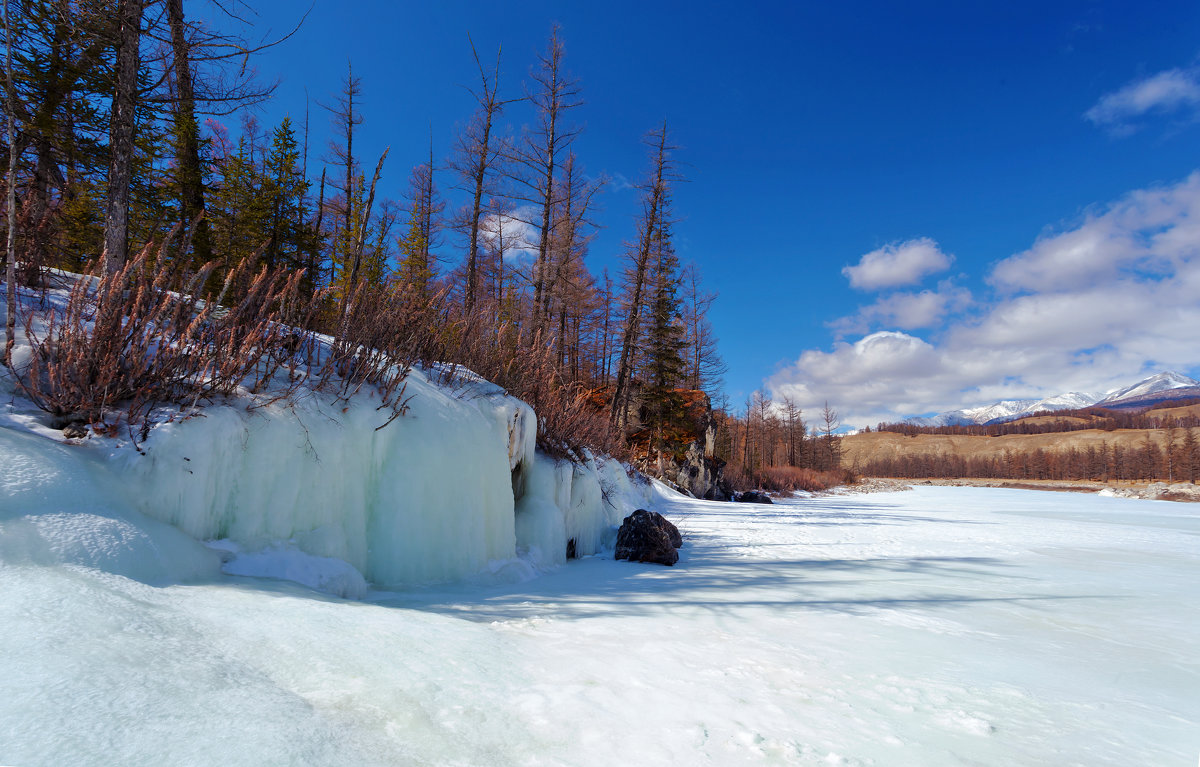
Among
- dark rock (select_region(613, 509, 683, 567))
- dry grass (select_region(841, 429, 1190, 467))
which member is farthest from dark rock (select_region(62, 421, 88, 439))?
dry grass (select_region(841, 429, 1190, 467))

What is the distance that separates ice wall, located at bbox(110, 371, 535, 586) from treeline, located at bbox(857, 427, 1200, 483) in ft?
242

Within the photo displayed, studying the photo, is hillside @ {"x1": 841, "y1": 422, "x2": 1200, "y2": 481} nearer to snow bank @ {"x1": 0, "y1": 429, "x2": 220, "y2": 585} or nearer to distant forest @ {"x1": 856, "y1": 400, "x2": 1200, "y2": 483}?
distant forest @ {"x1": 856, "y1": 400, "x2": 1200, "y2": 483}

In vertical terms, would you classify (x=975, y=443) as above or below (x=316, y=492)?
above

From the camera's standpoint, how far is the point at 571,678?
2.08 meters

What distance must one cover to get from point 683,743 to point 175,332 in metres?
3.92

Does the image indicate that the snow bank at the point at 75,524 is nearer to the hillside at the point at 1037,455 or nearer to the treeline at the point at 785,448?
the treeline at the point at 785,448

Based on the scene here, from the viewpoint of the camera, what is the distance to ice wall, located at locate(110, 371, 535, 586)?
A: 2.73m

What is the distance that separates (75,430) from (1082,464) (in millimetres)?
99831

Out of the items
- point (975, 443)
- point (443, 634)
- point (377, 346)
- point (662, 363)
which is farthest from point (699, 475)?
point (975, 443)

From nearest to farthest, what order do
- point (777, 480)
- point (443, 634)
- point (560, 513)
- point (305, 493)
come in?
point (443, 634), point (305, 493), point (560, 513), point (777, 480)

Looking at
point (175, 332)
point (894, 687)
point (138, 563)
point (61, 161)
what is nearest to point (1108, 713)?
point (894, 687)

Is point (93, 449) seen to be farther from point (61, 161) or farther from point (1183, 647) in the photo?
point (61, 161)

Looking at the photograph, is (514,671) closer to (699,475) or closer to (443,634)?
(443,634)

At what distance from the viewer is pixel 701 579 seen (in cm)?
460
